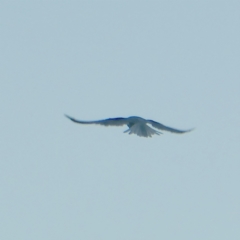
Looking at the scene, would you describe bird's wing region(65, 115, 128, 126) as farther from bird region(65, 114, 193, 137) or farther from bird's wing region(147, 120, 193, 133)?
bird's wing region(147, 120, 193, 133)

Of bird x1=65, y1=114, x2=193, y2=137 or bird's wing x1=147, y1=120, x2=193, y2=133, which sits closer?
bird x1=65, y1=114, x2=193, y2=137

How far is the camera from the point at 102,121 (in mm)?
24297

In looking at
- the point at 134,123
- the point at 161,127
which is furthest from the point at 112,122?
the point at 161,127

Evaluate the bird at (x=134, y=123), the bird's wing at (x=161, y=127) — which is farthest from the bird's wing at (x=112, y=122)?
the bird's wing at (x=161, y=127)

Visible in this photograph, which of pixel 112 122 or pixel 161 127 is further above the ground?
pixel 161 127

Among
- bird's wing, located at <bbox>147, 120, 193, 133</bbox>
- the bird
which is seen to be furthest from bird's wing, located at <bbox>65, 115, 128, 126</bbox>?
bird's wing, located at <bbox>147, 120, 193, 133</bbox>

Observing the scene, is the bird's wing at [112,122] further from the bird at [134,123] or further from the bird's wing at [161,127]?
the bird's wing at [161,127]

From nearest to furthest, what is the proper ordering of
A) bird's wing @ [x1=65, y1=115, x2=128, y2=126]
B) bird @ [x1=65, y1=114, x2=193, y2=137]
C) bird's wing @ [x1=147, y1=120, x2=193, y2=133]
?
bird @ [x1=65, y1=114, x2=193, y2=137]
bird's wing @ [x1=65, y1=115, x2=128, y2=126]
bird's wing @ [x1=147, y1=120, x2=193, y2=133]

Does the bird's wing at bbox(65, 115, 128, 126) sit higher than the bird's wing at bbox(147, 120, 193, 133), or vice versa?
the bird's wing at bbox(147, 120, 193, 133)

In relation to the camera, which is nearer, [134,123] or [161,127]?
[134,123]

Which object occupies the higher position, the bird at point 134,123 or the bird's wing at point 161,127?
the bird's wing at point 161,127

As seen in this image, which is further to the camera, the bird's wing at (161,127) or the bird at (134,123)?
the bird's wing at (161,127)

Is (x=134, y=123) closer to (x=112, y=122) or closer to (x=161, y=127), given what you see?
(x=112, y=122)


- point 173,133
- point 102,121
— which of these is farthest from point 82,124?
point 173,133
